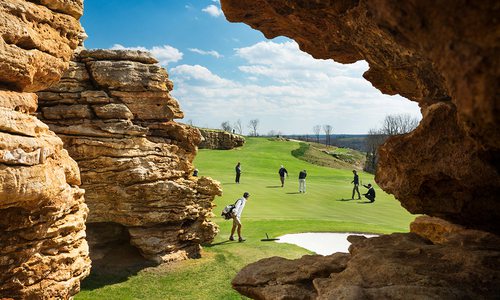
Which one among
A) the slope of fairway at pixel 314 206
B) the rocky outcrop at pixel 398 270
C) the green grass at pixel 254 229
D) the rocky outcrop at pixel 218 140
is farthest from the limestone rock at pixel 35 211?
the rocky outcrop at pixel 218 140

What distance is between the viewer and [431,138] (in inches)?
229

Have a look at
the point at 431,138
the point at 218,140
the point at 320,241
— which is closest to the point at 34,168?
the point at 431,138

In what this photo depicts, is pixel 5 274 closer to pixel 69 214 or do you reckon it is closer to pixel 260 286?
pixel 69 214

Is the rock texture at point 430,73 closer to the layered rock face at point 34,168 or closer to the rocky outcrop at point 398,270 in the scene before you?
the rocky outcrop at point 398,270

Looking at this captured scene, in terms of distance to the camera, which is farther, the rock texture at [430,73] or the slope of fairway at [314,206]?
the slope of fairway at [314,206]

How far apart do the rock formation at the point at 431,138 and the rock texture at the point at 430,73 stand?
1 cm

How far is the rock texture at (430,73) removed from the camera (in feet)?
10.6

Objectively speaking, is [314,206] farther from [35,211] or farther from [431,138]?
[431,138]

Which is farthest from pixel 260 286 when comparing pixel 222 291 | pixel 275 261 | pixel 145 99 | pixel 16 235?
pixel 145 99

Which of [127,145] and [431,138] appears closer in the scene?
[431,138]

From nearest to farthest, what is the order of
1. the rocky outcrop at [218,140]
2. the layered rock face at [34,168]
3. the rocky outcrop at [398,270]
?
the rocky outcrop at [398,270] → the layered rock face at [34,168] → the rocky outcrop at [218,140]

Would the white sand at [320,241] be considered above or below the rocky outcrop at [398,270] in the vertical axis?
below

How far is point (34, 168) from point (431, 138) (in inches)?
304

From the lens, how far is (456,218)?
6.82m
